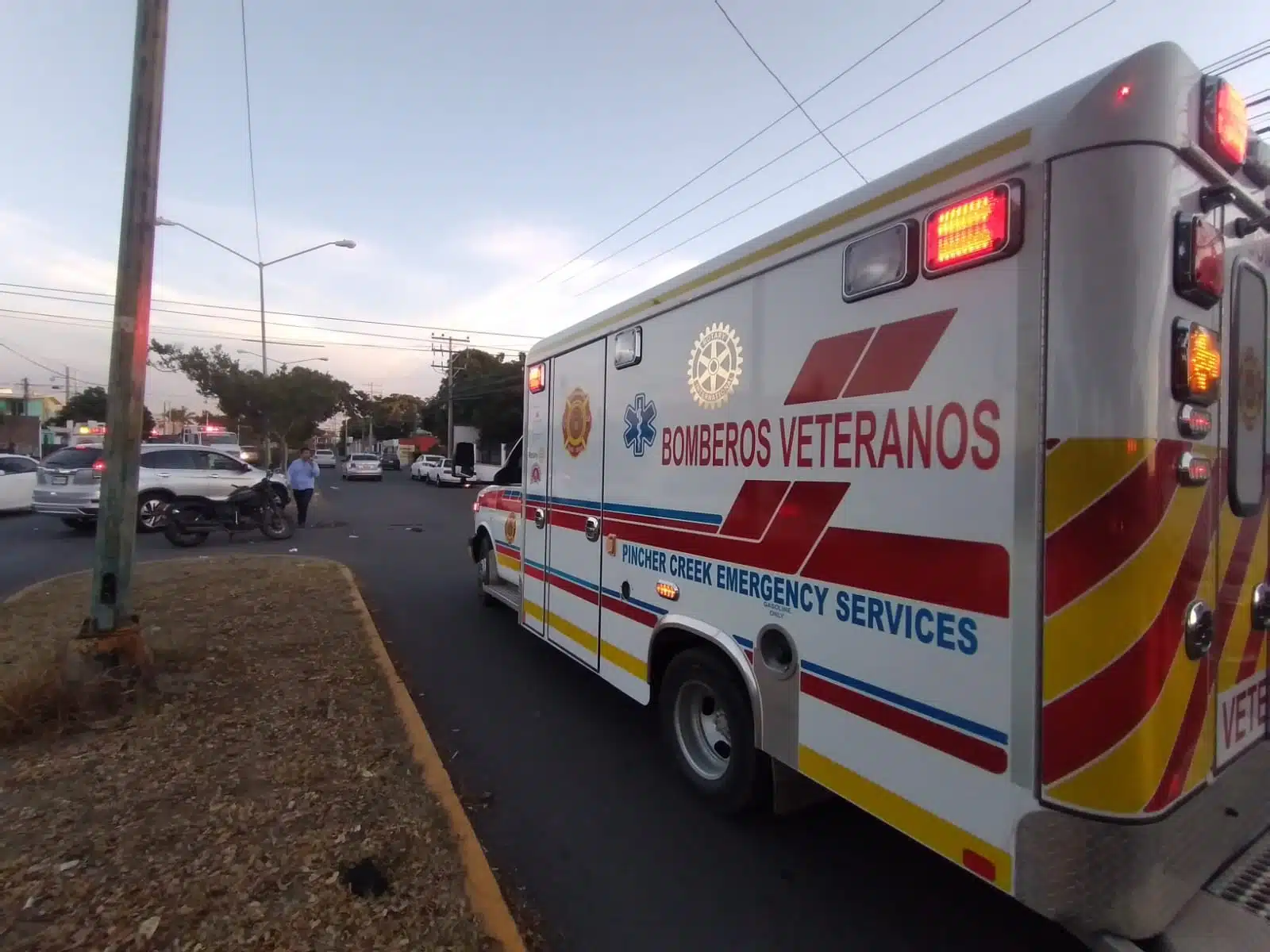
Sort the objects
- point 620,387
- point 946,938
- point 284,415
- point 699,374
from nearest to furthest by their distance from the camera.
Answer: point 946,938 → point 699,374 → point 620,387 → point 284,415

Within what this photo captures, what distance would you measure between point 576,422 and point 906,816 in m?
3.30

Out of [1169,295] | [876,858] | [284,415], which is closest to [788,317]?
[1169,295]

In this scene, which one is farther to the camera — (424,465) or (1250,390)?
(424,465)

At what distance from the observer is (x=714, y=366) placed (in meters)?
3.59

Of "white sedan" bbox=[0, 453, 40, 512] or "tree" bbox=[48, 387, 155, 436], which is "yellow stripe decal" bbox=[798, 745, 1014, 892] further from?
"tree" bbox=[48, 387, 155, 436]

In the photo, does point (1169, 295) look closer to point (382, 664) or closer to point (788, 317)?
point (788, 317)

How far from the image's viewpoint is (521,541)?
6398 mm

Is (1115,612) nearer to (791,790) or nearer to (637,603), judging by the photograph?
(791,790)

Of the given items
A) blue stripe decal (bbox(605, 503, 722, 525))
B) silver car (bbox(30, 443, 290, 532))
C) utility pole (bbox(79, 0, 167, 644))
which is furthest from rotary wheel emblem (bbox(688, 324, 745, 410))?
silver car (bbox(30, 443, 290, 532))

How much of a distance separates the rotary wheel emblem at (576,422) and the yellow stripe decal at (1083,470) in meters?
3.26

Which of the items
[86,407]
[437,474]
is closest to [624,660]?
[437,474]

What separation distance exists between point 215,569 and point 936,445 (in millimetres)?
9831

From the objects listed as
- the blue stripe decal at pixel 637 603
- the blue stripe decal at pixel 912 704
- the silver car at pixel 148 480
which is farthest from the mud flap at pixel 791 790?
the silver car at pixel 148 480

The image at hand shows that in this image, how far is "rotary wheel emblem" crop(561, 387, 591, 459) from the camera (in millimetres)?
5022
